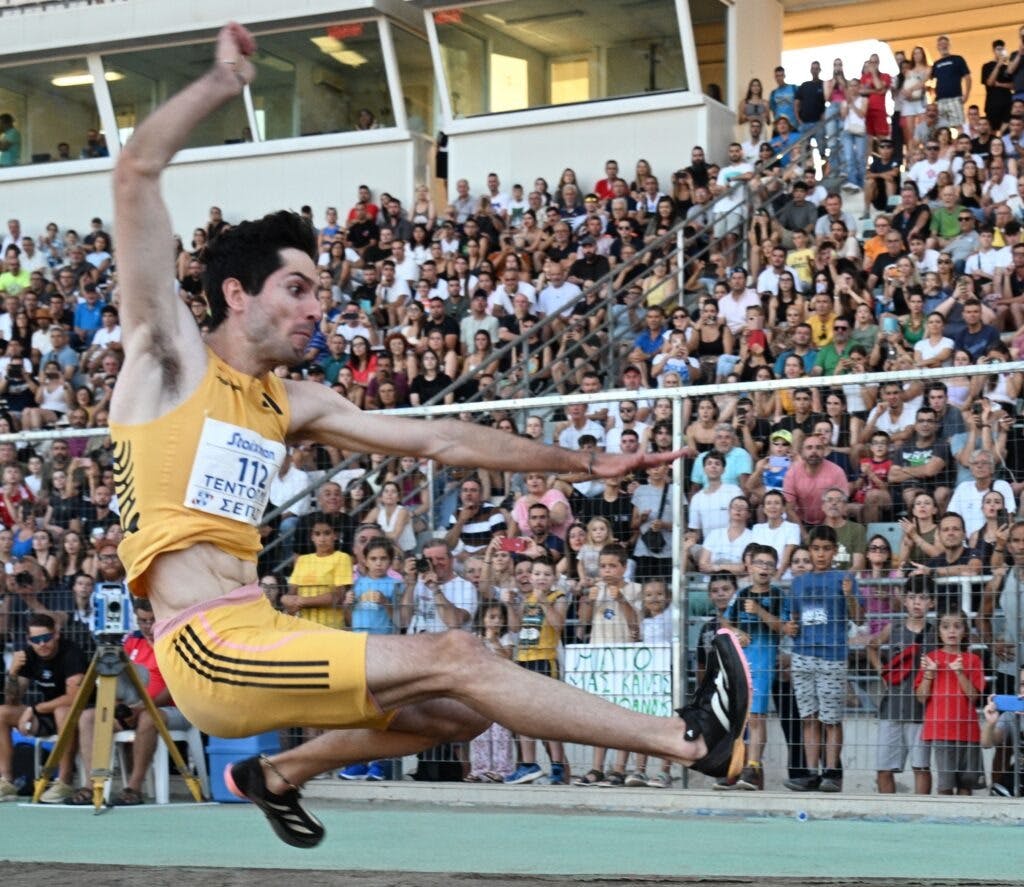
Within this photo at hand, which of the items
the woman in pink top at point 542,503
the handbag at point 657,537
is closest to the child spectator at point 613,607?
the handbag at point 657,537

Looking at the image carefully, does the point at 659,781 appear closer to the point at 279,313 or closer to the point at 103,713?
the point at 103,713

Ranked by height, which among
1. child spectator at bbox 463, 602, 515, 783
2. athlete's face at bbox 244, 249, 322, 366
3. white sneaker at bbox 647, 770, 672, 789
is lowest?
white sneaker at bbox 647, 770, 672, 789

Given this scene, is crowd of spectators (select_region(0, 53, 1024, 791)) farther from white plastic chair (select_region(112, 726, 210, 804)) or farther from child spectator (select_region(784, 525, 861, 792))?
white plastic chair (select_region(112, 726, 210, 804))

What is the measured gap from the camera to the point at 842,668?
35.0ft

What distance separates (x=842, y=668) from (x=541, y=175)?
43.3 ft

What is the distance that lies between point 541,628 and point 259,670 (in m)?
6.33

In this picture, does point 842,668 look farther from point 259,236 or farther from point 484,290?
point 484,290

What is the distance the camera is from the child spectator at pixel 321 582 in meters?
12.0

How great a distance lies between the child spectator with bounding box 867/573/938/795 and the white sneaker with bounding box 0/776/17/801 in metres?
6.44

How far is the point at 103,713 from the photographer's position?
11.7 m

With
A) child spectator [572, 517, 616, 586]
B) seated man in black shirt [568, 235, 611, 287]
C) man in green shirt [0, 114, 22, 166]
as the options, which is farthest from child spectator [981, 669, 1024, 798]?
man in green shirt [0, 114, 22, 166]

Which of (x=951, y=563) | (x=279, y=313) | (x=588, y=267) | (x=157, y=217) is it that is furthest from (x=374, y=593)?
(x=588, y=267)

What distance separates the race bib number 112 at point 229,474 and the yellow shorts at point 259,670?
302 millimetres

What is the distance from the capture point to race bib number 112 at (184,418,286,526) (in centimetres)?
558
